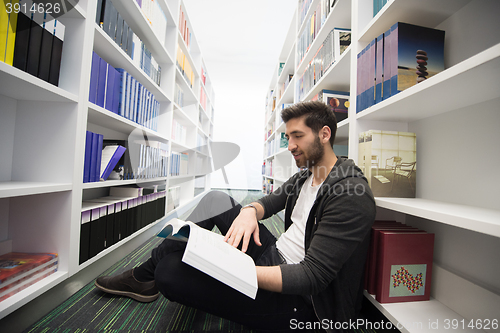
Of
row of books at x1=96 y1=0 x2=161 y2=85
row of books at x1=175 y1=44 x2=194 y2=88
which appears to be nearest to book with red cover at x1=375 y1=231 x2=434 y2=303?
row of books at x1=96 y1=0 x2=161 y2=85

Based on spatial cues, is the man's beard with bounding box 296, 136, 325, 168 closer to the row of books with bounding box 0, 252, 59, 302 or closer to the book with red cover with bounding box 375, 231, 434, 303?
the book with red cover with bounding box 375, 231, 434, 303

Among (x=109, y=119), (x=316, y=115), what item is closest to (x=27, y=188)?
(x=109, y=119)

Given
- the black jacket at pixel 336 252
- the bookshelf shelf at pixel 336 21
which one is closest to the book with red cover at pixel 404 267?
the black jacket at pixel 336 252

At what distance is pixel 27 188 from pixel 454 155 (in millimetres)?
1495

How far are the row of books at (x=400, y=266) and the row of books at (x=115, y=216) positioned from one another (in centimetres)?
122

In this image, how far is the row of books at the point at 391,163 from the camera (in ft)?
2.70

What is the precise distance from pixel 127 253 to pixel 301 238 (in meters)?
1.19

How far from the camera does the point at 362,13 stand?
1.00 m

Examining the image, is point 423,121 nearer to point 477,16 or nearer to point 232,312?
point 477,16

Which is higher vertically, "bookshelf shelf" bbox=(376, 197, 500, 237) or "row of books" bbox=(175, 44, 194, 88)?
"row of books" bbox=(175, 44, 194, 88)

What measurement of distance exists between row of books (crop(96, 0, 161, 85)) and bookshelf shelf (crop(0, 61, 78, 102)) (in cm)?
52

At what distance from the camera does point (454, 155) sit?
75cm

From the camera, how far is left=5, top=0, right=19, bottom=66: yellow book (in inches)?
27.1

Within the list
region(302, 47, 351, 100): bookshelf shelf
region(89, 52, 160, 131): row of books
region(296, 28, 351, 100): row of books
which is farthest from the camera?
region(296, 28, 351, 100): row of books
